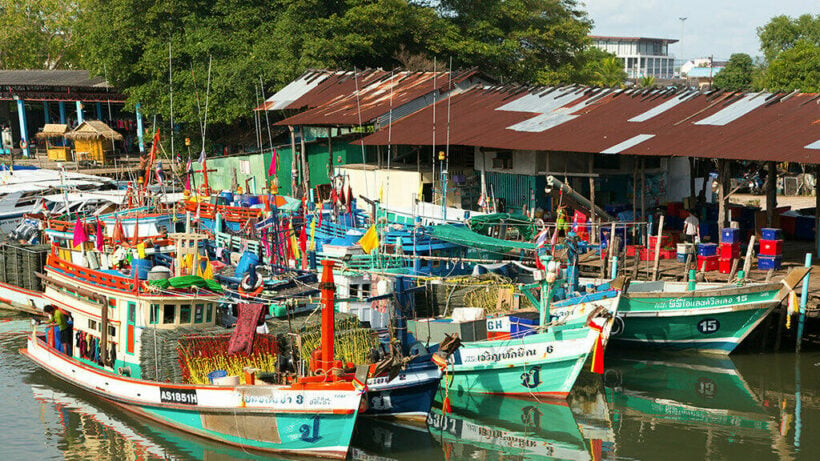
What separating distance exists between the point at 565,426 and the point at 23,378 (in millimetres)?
14143

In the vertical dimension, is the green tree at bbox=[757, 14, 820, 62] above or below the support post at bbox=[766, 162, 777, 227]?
above

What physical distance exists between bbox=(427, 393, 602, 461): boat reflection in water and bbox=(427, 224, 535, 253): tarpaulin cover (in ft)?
18.2

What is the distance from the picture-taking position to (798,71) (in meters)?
64.1

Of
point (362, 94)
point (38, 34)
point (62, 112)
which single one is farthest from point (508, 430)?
point (38, 34)

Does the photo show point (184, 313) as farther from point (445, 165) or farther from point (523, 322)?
point (445, 165)

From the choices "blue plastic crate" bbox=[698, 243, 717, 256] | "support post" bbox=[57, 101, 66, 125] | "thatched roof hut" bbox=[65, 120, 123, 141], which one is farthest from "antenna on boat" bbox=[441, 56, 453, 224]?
"support post" bbox=[57, 101, 66, 125]

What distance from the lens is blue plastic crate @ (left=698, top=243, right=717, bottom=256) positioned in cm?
2927

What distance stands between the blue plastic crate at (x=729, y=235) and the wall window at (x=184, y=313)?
15.4m

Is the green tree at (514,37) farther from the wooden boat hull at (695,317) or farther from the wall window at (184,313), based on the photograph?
the wall window at (184,313)

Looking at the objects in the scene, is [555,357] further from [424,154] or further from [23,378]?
[424,154]

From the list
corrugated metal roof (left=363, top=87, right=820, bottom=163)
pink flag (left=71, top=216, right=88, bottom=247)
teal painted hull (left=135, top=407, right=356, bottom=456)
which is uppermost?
corrugated metal roof (left=363, top=87, right=820, bottom=163)

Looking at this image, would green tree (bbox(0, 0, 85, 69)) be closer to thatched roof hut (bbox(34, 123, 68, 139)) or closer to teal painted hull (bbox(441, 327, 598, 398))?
thatched roof hut (bbox(34, 123, 68, 139))

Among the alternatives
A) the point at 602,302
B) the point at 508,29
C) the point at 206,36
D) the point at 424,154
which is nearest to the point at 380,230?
the point at 602,302

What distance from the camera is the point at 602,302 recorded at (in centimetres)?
2423
